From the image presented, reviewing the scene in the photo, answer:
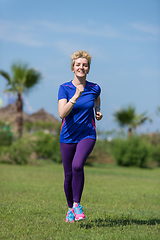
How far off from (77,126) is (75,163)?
1.69 ft

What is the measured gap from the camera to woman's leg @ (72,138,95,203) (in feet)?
15.1

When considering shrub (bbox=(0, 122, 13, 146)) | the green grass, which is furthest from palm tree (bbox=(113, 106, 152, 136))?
the green grass

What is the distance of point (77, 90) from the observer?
180 inches

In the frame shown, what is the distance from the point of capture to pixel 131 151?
21.9 metres

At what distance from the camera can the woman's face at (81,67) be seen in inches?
189

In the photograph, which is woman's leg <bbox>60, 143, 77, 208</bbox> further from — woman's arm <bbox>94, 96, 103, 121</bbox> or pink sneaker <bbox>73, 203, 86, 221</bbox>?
woman's arm <bbox>94, 96, 103, 121</bbox>

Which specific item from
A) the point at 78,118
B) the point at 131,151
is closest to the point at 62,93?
the point at 78,118

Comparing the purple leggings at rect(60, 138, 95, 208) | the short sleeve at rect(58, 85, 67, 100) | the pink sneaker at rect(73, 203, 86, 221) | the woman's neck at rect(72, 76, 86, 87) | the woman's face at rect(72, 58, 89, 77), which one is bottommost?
the pink sneaker at rect(73, 203, 86, 221)

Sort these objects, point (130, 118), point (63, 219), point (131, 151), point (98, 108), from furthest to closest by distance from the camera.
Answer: point (130, 118)
point (131, 151)
point (63, 219)
point (98, 108)

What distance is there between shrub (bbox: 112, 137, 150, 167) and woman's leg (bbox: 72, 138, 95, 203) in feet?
57.0

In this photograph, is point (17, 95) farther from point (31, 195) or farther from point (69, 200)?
point (69, 200)

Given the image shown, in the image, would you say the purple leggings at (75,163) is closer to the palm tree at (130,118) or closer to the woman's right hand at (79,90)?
the woman's right hand at (79,90)

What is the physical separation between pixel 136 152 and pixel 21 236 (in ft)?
60.0

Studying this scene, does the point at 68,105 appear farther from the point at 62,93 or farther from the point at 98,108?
the point at 98,108
